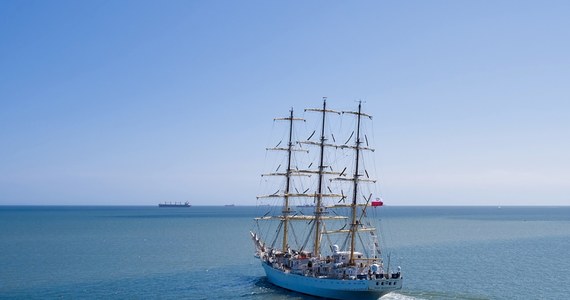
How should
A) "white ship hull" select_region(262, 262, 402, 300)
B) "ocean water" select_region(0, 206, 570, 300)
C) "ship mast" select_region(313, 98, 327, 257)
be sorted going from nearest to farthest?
"white ship hull" select_region(262, 262, 402, 300) → "ocean water" select_region(0, 206, 570, 300) → "ship mast" select_region(313, 98, 327, 257)

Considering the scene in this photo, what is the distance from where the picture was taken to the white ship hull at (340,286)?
208 feet

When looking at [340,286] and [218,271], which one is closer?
[340,286]

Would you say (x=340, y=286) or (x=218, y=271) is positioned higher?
(x=340, y=286)

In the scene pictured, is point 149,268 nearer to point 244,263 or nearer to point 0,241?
point 244,263

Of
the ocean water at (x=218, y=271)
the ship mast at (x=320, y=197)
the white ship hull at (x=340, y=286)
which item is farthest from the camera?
the ship mast at (x=320, y=197)

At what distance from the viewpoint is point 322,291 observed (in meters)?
68.2

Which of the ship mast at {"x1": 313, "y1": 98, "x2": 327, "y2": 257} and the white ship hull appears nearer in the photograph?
→ the white ship hull

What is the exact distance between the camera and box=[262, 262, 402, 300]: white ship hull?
63.3 meters

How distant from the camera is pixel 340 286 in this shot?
65.8 meters

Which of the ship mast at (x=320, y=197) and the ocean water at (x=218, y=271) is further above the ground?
the ship mast at (x=320, y=197)

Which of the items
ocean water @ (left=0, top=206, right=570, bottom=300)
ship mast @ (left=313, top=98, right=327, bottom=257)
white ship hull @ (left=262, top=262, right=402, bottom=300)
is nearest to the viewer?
white ship hull @ (left=262, top=262, right=402, bottom=300)

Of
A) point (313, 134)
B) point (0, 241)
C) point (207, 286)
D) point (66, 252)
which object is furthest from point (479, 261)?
point (0, 241)

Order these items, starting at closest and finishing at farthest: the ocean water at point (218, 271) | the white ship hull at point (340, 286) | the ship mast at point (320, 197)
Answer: the white ship hull at point (340, 286), the ocean water at point (218, 271), the ship mast at point (320, 197)

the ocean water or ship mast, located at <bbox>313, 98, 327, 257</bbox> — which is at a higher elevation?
ship mast, located at <bbox>313, 98, 327, 257</bbox>
